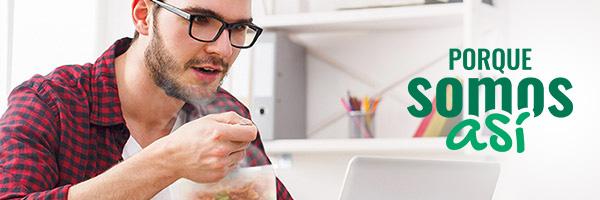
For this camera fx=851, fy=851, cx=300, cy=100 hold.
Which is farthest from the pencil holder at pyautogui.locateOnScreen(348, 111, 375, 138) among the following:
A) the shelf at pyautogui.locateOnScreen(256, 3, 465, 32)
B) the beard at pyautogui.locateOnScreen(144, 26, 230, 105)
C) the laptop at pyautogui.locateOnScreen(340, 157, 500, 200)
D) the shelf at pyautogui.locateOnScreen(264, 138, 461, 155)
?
the laptop at pyautogui.locateOnScreen(340, 157, 500, 200)

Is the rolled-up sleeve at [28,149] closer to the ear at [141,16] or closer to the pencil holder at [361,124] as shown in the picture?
the ear at [141,16]

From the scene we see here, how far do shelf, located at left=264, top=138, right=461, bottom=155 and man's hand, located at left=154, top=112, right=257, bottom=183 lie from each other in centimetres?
130

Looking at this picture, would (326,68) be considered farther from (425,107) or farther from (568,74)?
(568,74)

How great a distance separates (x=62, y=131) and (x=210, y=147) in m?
0.43

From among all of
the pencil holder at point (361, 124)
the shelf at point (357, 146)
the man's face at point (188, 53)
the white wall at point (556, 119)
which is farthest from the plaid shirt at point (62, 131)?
the white wall at point (556, 119)

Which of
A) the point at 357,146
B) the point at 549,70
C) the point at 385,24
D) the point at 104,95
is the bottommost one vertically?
the point at 357,146

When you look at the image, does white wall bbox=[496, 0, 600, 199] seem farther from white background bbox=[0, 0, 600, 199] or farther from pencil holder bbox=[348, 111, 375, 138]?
pencil holder bbox=[348, 111, 375, 138]

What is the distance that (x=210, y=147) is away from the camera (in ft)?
3.50

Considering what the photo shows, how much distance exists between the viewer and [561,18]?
2.45m

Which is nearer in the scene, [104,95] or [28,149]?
[28,149]

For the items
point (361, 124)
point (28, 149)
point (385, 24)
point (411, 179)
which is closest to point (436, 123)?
point (361, 124)

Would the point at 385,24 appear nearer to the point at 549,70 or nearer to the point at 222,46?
the point at 549,70

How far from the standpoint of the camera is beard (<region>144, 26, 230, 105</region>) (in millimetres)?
1438

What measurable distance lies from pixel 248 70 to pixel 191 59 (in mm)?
1086
